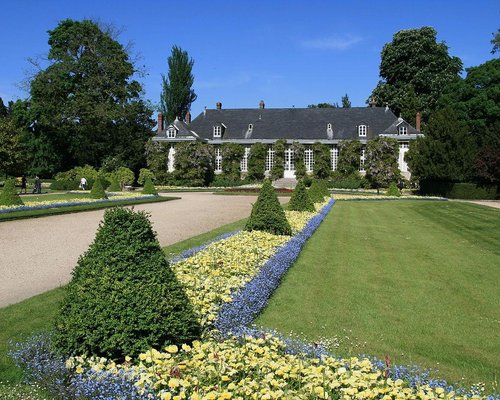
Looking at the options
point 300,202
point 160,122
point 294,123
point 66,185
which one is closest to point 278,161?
point 294,123

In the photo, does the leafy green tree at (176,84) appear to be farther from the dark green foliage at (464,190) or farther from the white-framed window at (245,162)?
the dark green foliage at (464,190)

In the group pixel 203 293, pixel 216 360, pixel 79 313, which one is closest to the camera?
pixel 216 360

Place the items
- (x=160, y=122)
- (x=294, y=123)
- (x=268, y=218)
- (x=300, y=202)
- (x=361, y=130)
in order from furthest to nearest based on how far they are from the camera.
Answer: (x=160, y=122)
(x=294, y=123)
(x=361, y=130)
(x=300, y=202)
(x=268, y=218)

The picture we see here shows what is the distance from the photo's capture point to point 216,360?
3.89 meters

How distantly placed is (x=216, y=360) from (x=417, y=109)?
173ft

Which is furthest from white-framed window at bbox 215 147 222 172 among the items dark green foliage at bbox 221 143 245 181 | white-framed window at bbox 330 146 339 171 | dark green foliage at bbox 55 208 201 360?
dark green foliage at bbox 55 208 201 360

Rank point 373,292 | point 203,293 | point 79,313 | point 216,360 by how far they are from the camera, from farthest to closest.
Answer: point 373,292 < point 203,293 < point 79,313 < point 216,360

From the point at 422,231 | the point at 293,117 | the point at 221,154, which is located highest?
the point at 293,117

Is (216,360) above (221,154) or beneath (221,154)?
beneath

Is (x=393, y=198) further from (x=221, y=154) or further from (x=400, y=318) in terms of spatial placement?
(x=400, y=318)

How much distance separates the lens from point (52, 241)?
12.2 metres

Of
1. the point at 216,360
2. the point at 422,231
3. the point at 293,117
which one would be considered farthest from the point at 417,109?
the point at 216,360

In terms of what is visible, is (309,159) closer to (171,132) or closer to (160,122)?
(171,132)

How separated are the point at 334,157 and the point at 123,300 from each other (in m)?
45.9
